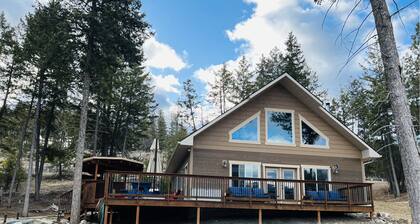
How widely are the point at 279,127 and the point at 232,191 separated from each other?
14.0 feet

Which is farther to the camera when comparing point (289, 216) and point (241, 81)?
point (241, 81)

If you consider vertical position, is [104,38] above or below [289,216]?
above

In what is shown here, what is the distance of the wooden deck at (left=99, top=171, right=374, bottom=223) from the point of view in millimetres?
12031

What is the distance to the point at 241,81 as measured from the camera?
123ft

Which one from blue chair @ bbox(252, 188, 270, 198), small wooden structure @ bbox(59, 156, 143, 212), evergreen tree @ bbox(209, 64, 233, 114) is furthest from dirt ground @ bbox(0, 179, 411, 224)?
evergreen tree @ bbox(209, 64, 233, 114)

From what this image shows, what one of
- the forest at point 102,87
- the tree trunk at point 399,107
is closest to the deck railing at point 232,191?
the forest at point 102,87

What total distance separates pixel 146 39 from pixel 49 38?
14.7 ft

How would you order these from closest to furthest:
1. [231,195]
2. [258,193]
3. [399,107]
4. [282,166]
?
1. [399,107]
2. [231,195]
3. [258,193]
4. [282,166]

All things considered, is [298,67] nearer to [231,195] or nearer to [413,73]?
[413,73]

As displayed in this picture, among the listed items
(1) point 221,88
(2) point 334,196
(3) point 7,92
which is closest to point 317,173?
(2) point 334,196

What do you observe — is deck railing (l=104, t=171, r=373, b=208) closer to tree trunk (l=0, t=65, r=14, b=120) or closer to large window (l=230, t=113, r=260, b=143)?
large window (l=230, t=113, r=260, b=143)

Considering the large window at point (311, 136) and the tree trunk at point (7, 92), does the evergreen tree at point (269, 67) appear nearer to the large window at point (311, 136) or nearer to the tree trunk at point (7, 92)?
the large window at point (311, 136)

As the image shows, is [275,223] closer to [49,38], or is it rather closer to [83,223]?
[83,223]

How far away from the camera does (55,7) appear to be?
17.1 meters
